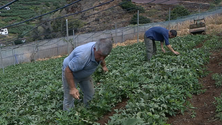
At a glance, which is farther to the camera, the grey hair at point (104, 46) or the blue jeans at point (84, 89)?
the blue jeans at point (84, 89)

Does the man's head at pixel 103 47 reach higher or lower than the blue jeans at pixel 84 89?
higher

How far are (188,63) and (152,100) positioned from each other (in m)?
3.06

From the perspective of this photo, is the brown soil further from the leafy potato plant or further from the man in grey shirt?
the man in grey shirt

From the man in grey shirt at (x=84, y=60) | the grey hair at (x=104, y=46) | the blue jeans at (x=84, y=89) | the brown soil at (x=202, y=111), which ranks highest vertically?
the grey hair at (x=104, y=46)

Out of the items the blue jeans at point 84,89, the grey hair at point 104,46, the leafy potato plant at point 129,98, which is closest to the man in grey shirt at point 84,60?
the grey hair at point 104,46

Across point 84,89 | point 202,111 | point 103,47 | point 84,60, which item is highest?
point 103,47

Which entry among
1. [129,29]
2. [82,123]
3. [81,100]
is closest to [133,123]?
[82,123]

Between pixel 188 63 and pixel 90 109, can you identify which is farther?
pixel 188 63

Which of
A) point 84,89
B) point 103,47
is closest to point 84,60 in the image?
point 103,47

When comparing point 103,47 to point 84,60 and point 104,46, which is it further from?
point 84,60

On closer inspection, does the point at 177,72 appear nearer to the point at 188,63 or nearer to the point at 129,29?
the point at 188,63

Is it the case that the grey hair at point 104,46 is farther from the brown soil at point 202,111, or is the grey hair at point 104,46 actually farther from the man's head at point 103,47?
the brown soil at point 202,111

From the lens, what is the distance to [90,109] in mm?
4785

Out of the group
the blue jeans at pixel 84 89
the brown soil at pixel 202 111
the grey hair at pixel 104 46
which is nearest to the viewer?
the grey hair at pixel 104 46
